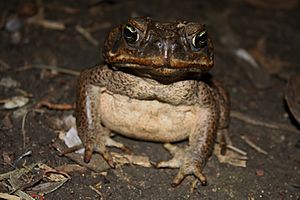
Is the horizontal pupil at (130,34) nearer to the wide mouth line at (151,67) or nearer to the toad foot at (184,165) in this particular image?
the wide mouth line at (151,67)

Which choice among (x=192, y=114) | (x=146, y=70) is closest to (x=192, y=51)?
(x=146, y=70)

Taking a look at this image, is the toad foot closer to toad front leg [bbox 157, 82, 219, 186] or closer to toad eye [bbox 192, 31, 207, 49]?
toad front leg [bbox 157, 82, 219, 186]

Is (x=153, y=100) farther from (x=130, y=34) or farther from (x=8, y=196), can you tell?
(x=8, y=196)

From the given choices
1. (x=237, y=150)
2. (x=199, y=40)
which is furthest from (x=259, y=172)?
(x=199, y=40)

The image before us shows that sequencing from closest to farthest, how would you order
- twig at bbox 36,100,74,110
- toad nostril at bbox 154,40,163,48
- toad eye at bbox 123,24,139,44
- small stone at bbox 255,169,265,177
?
toad nostril at bbox 154,40,163,48, toad eye at bbox 123,24,139,44, small stone at bbox 255,169,265,177, twig at bbox 36,100,74,110

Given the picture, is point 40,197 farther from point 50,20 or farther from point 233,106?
point 50,20

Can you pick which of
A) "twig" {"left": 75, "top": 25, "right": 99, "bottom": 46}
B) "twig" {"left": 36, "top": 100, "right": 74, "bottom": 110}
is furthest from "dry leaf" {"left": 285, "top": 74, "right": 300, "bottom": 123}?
"twig" {"left": 75, "top": 25, "right": 99, "bottom": 46}

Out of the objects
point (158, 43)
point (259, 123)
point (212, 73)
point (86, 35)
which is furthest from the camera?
point (86, 35)
